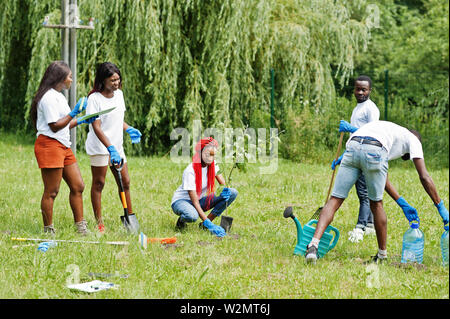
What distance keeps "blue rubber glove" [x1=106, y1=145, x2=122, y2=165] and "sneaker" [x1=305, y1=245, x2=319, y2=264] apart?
2019 mm

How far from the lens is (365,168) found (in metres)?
5.30

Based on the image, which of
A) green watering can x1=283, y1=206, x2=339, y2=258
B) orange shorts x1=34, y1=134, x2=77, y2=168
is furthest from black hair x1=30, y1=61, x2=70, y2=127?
green watering can x1=283, y1=206, x2=339, y2=258

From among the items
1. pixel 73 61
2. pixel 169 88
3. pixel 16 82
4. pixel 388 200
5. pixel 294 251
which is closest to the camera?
pixel 294 251

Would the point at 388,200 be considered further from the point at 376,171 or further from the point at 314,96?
the point at 314,96

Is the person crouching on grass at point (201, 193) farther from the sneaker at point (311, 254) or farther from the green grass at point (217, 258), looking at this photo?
the sneaker at point (311, 254)

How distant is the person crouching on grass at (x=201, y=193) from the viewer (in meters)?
6.47

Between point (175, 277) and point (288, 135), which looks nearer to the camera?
point (175, 277)

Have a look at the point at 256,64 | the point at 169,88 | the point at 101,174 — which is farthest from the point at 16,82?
the point at 101,174

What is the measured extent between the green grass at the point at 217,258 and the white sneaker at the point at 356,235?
3.4 inches

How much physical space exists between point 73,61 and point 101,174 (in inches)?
176

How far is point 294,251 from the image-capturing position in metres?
5.68

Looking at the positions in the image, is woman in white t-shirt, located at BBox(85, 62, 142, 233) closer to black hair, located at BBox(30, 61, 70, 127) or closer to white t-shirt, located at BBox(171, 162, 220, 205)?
black hair, located at BBox(30, 61, 70, 127)

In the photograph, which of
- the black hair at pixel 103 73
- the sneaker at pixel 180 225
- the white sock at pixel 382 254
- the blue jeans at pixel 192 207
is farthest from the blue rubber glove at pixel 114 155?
the white sock at pixel 382 254

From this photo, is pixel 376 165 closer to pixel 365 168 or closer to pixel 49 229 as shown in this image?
pixel 365 168
